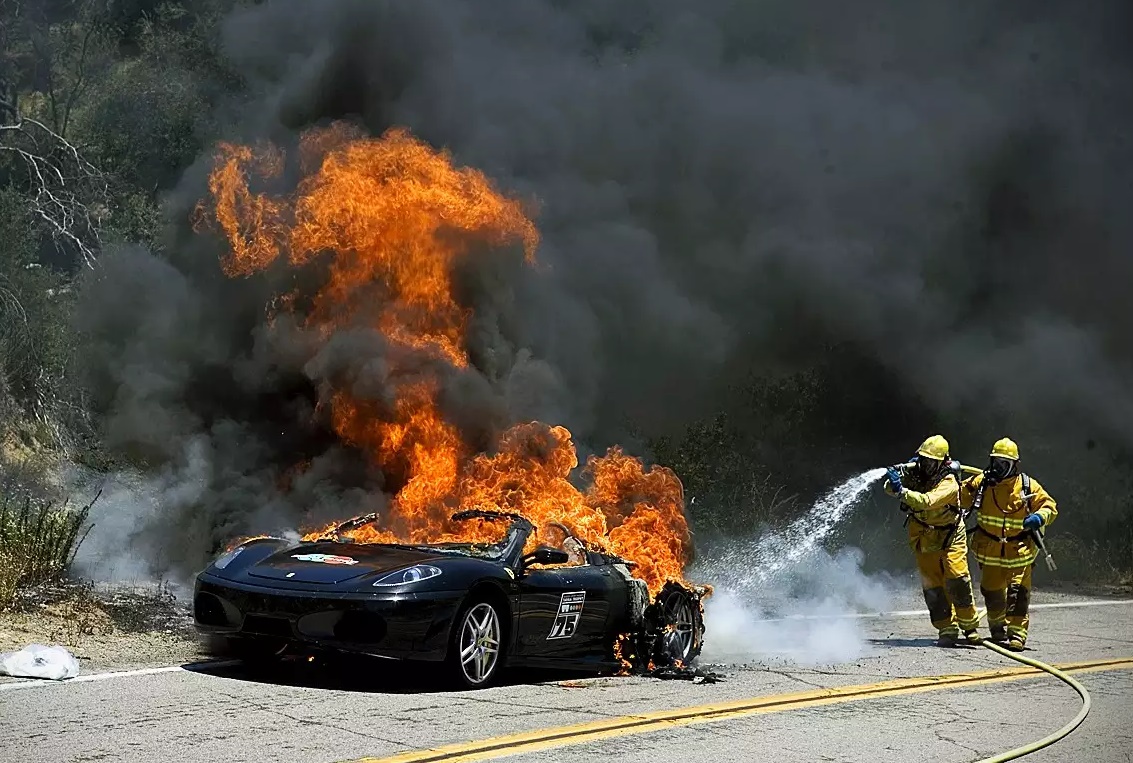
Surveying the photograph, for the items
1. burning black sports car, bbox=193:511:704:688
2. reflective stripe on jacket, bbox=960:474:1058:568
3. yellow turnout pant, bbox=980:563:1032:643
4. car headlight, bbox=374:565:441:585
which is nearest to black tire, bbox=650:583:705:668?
burning black sports car, bbox=193:511:704:688

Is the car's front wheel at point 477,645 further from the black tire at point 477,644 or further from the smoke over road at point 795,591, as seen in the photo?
the smoke over road at point 795,591

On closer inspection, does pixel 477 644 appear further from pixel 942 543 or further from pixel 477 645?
pixel 942 543

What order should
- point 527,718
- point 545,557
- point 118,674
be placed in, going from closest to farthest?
point 527,718 < point 118,674 < point 545,557

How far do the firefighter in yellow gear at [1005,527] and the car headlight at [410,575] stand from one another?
6.07 m

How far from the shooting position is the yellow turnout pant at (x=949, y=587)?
1202 centimetres

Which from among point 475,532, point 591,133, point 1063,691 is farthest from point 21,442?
point 1063,691

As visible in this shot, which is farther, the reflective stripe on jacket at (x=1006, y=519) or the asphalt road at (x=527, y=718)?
the reflective stripe on jacket at (x=1006, y=519)

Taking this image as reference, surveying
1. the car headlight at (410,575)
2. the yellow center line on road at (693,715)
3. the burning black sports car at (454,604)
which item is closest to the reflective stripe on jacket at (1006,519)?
the yellow center line on road at (693,715)

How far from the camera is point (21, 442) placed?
19.0m

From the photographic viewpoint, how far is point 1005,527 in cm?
1234

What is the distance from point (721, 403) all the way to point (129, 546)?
31.2ft

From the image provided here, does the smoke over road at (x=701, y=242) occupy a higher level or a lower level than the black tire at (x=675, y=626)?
higher

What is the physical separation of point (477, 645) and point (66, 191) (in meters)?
15.8

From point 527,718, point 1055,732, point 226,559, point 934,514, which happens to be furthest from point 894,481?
point 226,559
